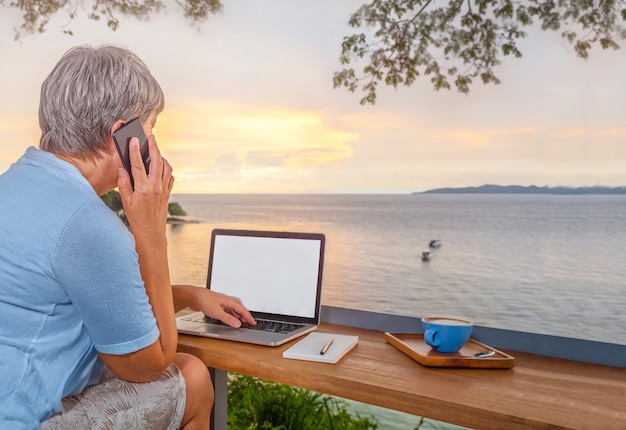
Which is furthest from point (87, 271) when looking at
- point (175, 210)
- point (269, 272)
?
point (175, 210)

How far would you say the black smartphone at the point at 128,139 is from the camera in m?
1.20

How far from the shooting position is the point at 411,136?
2.29m

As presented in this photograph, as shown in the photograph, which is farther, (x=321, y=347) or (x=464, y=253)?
(x=464, y=253)

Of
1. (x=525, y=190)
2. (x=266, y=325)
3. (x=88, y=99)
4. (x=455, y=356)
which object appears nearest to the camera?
(x=88, y=99)

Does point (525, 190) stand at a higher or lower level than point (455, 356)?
higher

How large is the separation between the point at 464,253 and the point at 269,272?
31.3 inches

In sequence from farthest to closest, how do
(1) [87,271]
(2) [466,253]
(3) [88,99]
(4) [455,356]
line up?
(2) [466,253], (4) [455,356], (3) [88,99], (1) [87,271]

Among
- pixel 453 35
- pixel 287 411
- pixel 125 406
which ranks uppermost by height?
pixel 453 35

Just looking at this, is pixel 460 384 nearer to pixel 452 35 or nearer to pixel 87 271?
pixel 87 271

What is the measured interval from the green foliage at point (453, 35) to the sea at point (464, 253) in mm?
447

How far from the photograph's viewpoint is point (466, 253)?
227 cm

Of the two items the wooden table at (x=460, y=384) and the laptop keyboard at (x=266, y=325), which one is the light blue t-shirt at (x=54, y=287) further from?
the laptop keyboard at (x=266, y=325)

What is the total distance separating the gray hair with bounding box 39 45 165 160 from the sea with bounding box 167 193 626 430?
4.27ft

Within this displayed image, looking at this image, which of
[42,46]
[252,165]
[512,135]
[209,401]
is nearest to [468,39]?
[512,135]
